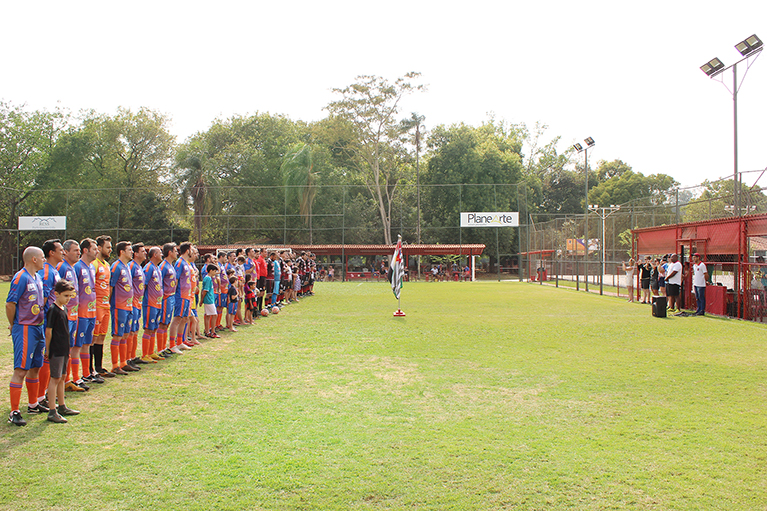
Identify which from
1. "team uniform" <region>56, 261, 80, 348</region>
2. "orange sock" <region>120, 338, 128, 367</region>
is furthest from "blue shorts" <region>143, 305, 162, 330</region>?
"team uniform" <region>56, 261, 80, 348</region>

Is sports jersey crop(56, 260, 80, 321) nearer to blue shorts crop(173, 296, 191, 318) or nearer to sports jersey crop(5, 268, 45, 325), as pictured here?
sports jersey crop(5, 268, 45, 325)

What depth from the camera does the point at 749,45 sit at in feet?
51.6

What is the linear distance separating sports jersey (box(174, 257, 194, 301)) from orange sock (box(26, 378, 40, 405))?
3548 mm

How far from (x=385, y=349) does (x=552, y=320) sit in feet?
18.5

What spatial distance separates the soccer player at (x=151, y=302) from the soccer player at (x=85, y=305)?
1351mm

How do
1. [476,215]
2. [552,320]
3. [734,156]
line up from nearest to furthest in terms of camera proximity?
1. [552,320]
2. [734,156]
3. [476,215]

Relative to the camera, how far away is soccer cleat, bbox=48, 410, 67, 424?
491cm

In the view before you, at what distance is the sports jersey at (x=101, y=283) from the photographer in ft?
Result: 22.2

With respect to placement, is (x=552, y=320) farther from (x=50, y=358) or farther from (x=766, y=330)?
(x=50, y=358)

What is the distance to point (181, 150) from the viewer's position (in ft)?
166

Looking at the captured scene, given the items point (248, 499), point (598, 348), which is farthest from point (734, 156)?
point (248, 499)

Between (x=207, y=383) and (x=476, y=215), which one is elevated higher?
(x=476, y=215)

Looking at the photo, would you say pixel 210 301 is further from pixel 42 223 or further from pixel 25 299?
pixel 42 223

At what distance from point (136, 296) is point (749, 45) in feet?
57.8
